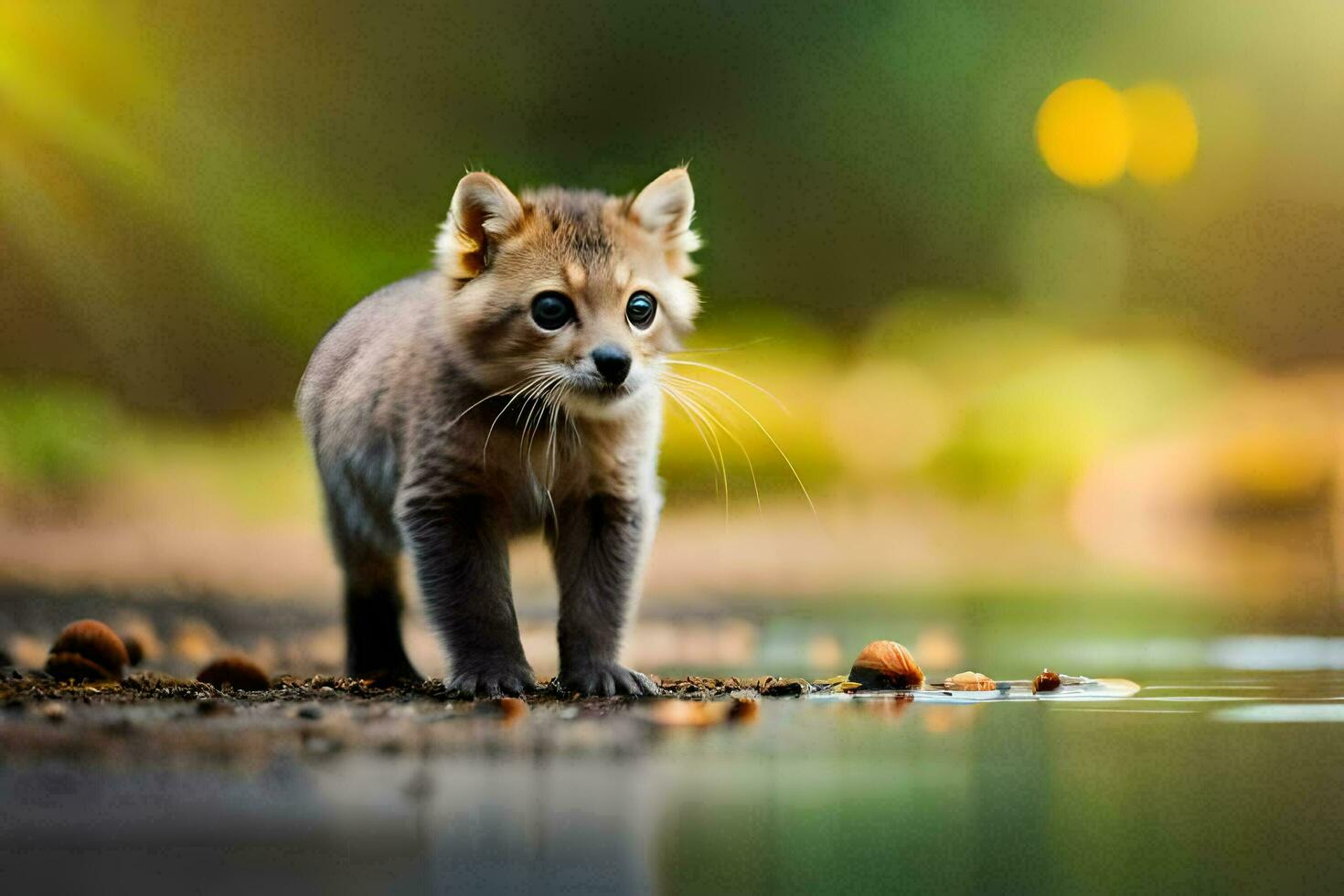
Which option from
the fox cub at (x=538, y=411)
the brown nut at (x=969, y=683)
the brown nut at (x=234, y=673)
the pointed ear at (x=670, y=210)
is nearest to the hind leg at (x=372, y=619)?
the brown nut at (x=234, y=673)

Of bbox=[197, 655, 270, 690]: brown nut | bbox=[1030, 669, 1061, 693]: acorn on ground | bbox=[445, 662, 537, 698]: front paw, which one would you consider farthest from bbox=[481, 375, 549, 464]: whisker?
bbox=[1030, 669, 1061, 693]: acorn on ground

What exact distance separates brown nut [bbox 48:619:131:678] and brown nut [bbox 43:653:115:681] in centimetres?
2

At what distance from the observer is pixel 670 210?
139 inches

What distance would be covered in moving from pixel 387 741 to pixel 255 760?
257mm

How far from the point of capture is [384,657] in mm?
4121

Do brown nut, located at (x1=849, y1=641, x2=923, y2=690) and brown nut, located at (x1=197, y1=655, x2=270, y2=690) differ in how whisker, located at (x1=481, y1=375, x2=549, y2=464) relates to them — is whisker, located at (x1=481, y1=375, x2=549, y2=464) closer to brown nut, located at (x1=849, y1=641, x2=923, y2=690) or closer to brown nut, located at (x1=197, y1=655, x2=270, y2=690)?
brown nut, located at (x1=197, y1=655, x2=270, y2=690)

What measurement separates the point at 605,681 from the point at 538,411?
25.7 inches

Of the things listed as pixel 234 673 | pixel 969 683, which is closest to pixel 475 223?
pixel 234 673

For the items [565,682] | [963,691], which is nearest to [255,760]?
[565,682]

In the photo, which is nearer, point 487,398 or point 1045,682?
point 487,398

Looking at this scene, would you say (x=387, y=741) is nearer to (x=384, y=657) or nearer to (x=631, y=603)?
(x=631, y=603)

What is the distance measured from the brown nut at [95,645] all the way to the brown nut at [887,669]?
2001 millimetres

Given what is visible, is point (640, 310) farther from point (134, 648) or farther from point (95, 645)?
point (134, 648)

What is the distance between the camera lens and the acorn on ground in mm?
3887
